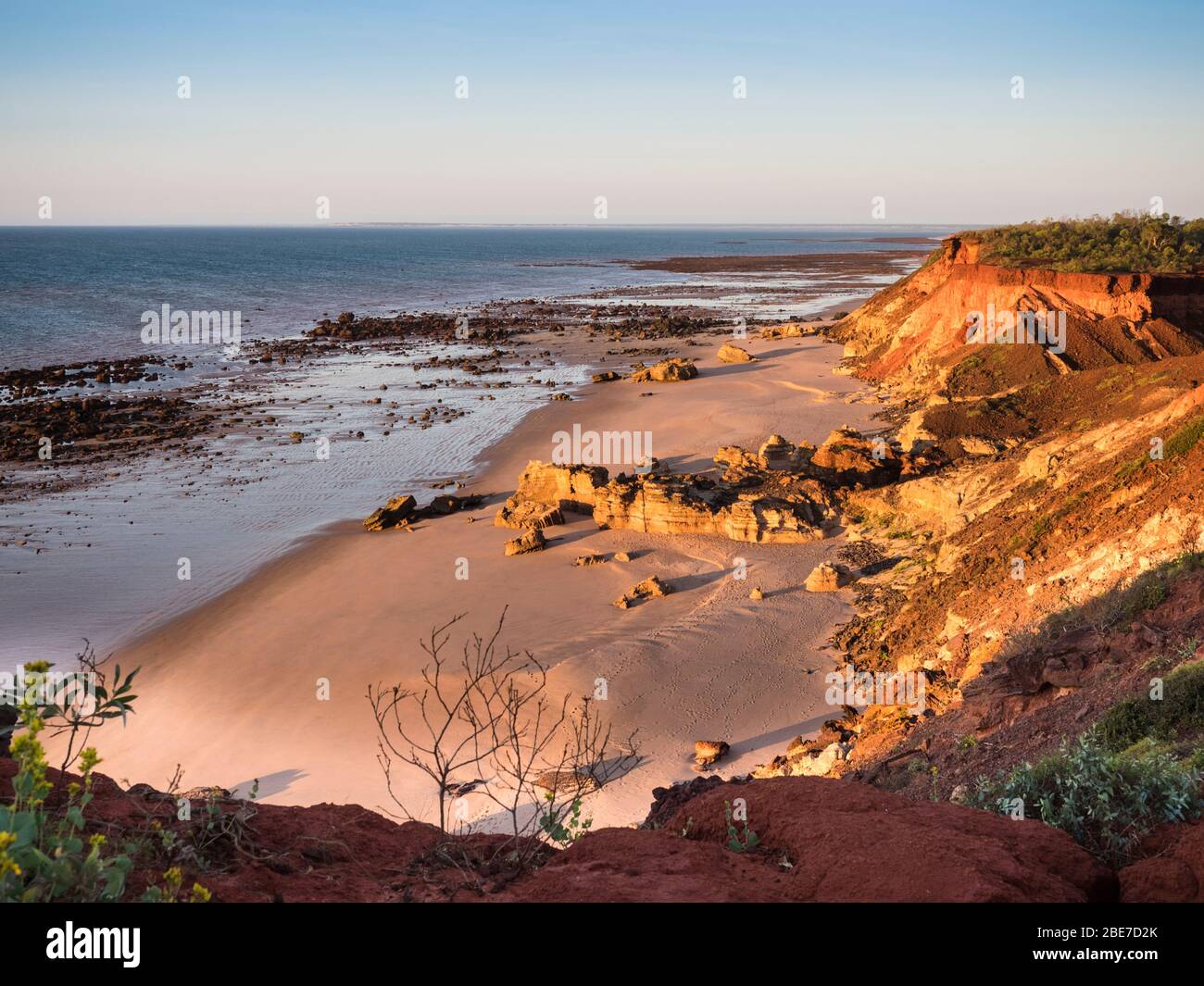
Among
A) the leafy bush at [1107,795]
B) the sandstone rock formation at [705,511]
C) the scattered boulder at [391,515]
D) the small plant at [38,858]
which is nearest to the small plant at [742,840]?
the leafy bush at [1107,795]

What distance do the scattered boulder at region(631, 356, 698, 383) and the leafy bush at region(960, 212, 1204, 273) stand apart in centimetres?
1368

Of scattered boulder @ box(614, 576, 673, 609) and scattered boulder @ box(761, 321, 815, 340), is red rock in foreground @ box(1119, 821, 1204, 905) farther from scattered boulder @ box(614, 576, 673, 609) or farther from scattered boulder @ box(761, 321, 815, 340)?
scattered boulder @ box(761, 321, 815, 340)

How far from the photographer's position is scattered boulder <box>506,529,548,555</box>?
824 inches

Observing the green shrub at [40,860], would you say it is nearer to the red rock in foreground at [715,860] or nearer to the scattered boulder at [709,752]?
the red rock in foreground at [715,860]

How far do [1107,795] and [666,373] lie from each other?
38.1 m

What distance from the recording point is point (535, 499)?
23797 mm

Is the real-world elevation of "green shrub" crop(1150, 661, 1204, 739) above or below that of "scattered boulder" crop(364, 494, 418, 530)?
above

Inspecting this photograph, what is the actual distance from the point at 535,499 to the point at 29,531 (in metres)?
13.5

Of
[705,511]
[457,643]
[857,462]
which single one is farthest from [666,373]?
[457,643]

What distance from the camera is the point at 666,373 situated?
141ft

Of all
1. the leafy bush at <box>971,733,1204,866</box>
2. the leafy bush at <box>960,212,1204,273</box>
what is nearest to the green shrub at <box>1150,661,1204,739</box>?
the leafy bush at <box>971,733,1204,866</box>

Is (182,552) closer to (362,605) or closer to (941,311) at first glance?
(362,605)

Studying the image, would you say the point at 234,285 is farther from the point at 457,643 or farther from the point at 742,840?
the point at 742,840
